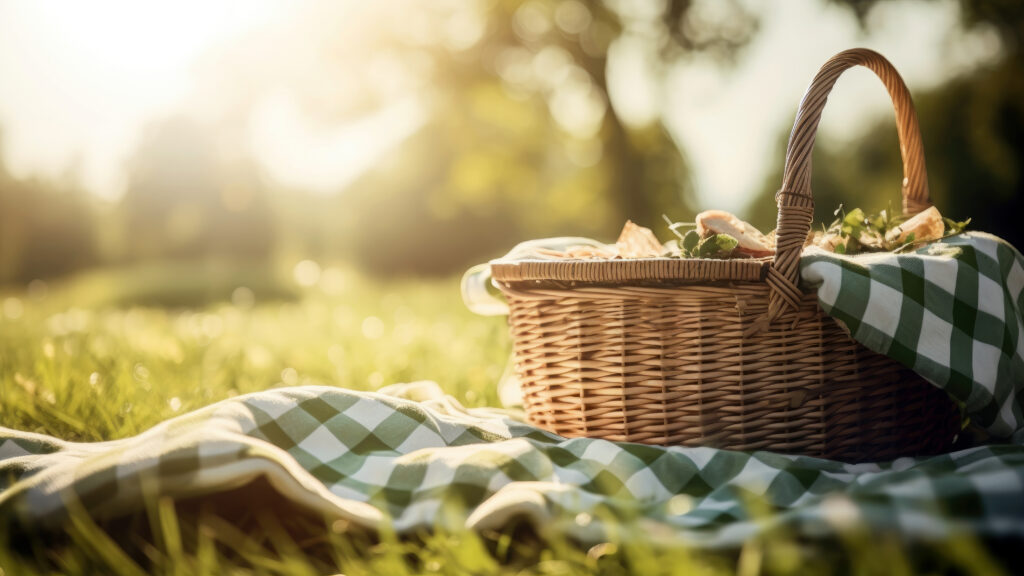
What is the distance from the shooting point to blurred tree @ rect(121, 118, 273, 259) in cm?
1294

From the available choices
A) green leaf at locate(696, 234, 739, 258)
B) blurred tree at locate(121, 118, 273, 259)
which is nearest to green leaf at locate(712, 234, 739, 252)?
green leaf at locate(696, 234, 739, 258)

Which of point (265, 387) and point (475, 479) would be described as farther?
point (265, 387)

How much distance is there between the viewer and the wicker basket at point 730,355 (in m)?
1.58

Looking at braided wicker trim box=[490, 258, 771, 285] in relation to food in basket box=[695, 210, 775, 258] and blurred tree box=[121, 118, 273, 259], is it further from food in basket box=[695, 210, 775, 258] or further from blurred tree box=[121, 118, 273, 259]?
blurred tree box=[121, 118, 273, 259]

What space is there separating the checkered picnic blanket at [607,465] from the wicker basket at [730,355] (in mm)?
97

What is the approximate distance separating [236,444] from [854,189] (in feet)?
61.0

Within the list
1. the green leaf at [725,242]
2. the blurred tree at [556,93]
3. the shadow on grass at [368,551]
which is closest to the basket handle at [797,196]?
the green leaf at [725,242]

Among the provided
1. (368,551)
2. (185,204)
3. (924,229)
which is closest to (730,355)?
(924,229)

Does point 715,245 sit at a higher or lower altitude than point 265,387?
higher

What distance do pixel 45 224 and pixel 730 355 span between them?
691 inches

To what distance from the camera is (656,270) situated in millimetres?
1544

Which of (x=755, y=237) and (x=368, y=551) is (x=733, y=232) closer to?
(x=755, y=237)

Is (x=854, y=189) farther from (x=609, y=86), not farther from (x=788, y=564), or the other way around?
(x=788, y=564)

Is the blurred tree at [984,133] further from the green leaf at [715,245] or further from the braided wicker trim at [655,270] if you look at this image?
the braided wicker trim at [655,270]
